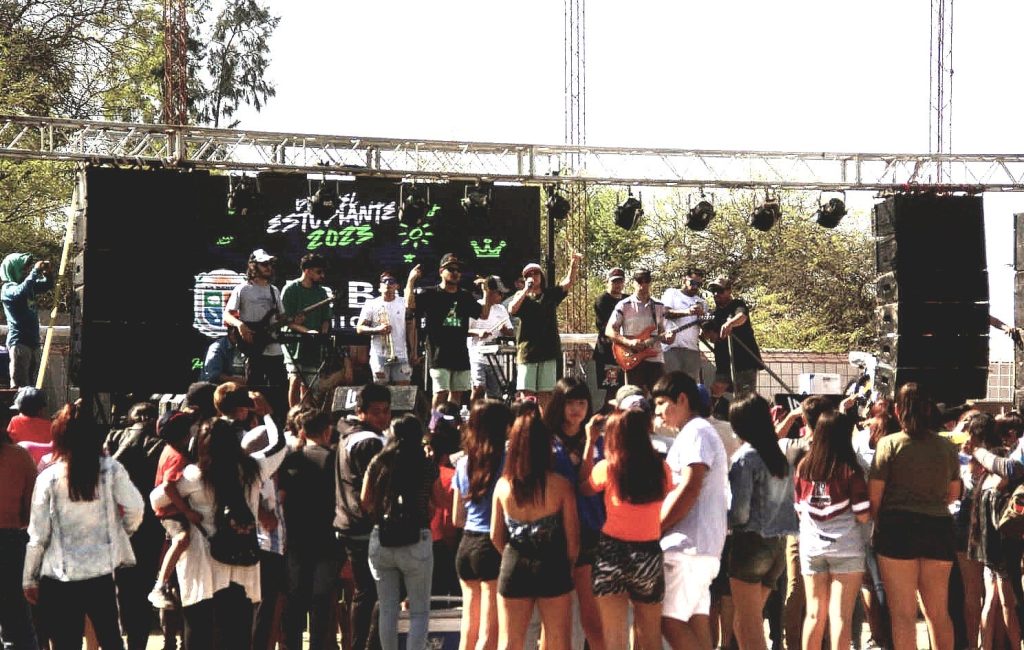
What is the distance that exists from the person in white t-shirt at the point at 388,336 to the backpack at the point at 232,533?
6911 millimetres

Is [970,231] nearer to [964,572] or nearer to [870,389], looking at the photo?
[870,389]

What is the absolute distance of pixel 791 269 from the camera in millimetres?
44750

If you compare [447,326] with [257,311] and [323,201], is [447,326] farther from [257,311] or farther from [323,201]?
[323,201]

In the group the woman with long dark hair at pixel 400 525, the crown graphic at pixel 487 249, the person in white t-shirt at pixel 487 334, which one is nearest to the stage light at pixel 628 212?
the crown graphic at pixel 487 249

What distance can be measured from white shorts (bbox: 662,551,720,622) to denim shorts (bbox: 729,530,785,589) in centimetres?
52

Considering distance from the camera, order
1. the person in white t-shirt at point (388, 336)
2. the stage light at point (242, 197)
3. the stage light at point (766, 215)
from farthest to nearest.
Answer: the stage light at point (766, 215) → the stage light at point (242, 197) → the person in white t-shirt at point (388, 336)

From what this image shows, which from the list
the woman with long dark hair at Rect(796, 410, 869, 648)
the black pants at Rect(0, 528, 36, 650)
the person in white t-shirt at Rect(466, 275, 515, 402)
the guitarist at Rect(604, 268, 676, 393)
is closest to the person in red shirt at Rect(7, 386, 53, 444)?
the black pants at Rect(0, 528, 36, 650)

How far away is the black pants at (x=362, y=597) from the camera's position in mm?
8148

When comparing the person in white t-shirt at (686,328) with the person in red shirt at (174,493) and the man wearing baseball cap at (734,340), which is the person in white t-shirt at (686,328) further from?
the person in red shirt at (174,493)

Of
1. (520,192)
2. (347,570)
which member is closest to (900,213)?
(520,192)

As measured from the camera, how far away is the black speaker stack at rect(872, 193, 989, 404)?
729 inches

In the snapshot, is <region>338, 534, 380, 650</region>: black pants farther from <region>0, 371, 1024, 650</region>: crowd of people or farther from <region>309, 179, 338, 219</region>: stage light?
<region>309, 179, 338, 219</region>: stage light

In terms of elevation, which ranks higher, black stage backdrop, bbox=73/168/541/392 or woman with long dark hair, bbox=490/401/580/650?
black stage backdrop, bbox=73/168/541/392

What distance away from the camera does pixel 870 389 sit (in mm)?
17562
